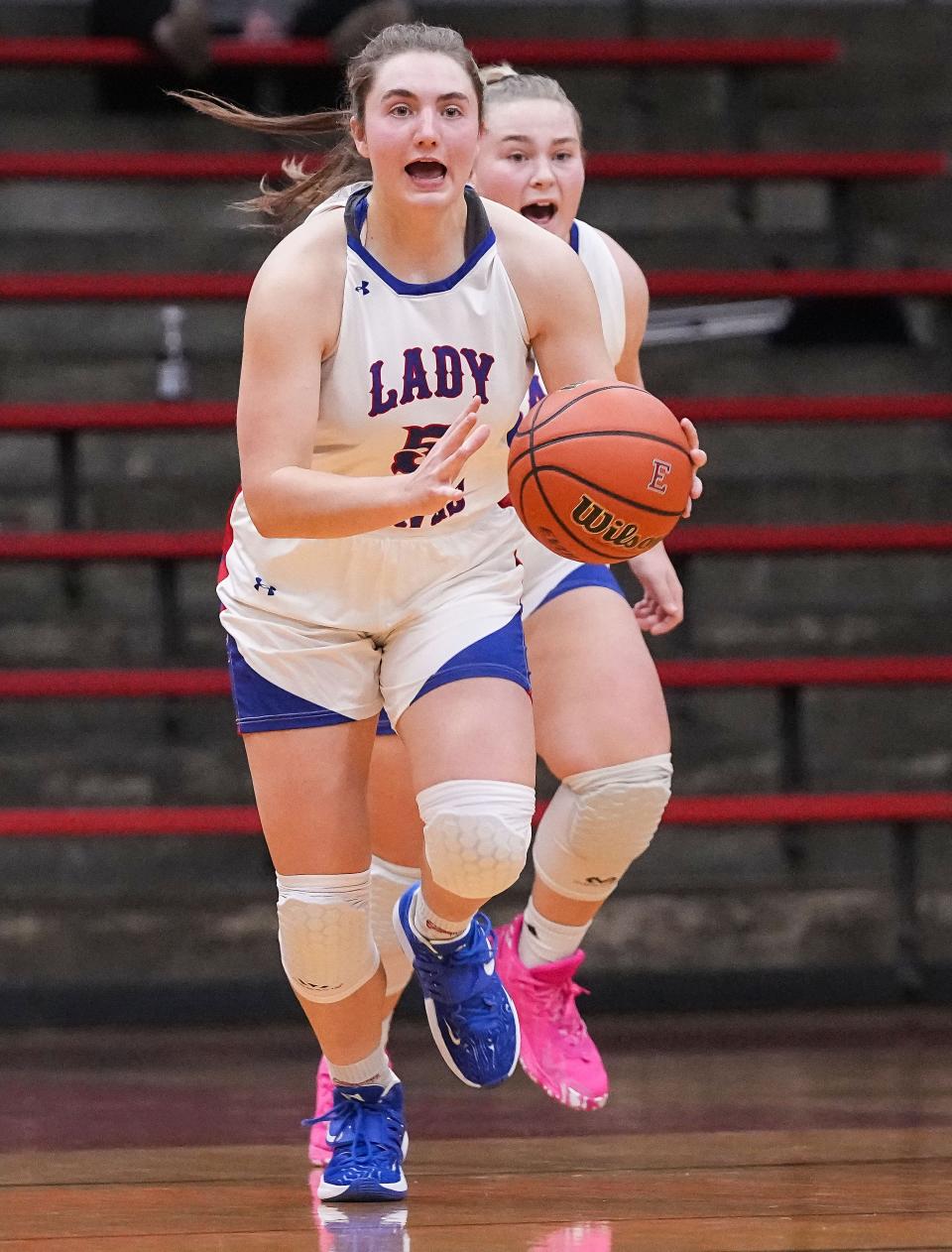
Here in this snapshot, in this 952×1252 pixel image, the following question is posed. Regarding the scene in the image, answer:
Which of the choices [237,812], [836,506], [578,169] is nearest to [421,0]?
[836,506]

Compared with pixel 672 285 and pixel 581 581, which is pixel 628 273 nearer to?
pixel 581 581

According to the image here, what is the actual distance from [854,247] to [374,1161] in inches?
179

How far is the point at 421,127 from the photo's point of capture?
2.54 m

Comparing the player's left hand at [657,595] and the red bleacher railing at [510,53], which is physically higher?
the red bleacher railing at [510,53]

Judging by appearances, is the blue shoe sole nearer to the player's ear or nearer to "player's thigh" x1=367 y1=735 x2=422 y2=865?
"player's thigh" x1=367 y1=735 x2=422 y2=865

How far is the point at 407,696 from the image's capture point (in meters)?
2.63

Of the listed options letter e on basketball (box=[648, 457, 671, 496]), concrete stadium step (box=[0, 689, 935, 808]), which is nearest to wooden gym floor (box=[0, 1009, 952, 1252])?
concrete stadium step (box=[0, 689, 935, 808])

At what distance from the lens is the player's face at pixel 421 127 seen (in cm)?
255

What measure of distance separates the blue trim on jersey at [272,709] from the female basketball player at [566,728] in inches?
12.2

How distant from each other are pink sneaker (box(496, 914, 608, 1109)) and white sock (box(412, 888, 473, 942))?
0.49 meters

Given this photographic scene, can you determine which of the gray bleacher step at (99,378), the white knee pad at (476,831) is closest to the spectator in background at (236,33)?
the gray bleacher step at (99,378)

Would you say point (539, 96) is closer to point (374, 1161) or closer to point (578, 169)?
point (578, 169)

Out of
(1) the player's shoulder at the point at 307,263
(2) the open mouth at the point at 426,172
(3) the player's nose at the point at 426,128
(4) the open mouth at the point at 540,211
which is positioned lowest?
(4) the open mouth at the point at 540,211

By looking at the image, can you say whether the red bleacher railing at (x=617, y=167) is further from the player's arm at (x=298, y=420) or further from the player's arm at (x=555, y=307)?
the player's arm at (x=298, y=420)
